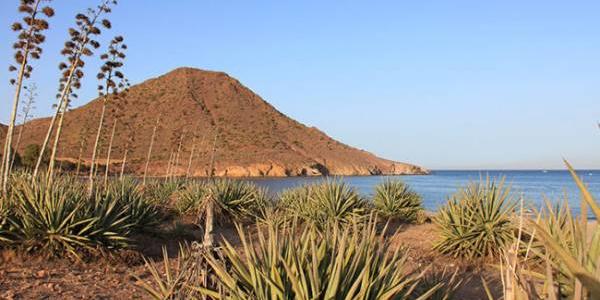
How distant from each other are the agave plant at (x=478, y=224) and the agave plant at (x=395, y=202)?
4.48m

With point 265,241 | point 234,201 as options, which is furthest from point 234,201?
point 265,241

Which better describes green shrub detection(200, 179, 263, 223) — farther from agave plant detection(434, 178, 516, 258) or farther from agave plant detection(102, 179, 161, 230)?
agave plant detection(434, 178, 516, 258)

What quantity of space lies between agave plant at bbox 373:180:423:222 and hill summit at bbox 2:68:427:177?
44081 mm

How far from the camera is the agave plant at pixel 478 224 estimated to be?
10.1 meters

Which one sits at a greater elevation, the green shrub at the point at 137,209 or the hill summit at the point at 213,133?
the hill summit at the point at 213,133

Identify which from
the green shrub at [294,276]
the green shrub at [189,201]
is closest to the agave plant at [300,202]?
the green shrub at [189,201]

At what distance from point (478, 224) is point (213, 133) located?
6559cm

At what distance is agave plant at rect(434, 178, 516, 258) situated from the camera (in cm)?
1014

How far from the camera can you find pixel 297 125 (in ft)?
350

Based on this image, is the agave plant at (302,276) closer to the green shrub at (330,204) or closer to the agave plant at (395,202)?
the green shrub at (330,204)

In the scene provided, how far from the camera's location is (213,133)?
73812 mm

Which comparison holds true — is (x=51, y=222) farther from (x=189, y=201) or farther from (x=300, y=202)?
(x=189, y=201)

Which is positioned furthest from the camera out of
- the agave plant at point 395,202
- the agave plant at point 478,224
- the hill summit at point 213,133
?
the hill summit at point 213,133

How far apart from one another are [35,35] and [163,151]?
61.0 meters
